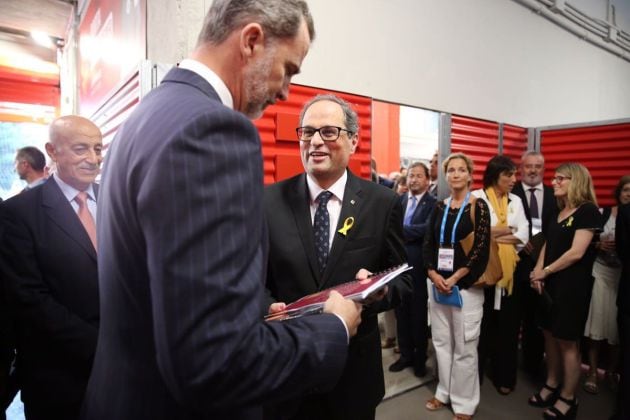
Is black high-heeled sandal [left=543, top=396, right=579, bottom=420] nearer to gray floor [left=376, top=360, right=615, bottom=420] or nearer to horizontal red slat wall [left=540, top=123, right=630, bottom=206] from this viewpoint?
gray floor [left=376, top=360, right=615, bottom=420]

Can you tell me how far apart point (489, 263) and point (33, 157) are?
468cm

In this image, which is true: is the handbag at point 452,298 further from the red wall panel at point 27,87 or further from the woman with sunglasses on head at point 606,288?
→ the red wall panel at point 27,87

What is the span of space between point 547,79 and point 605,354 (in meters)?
3.46

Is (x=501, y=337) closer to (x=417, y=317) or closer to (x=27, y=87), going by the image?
(x=417, y=317)

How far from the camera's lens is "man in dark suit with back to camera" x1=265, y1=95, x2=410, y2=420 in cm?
157

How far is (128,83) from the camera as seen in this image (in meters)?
2.37

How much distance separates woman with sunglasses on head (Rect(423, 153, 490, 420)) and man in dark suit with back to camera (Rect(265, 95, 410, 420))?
1.26 m

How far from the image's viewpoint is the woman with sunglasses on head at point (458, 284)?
2846 millimetres


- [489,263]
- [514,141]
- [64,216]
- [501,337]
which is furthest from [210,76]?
[514,141]

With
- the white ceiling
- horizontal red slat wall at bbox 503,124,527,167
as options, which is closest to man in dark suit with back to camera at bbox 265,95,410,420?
horizontal red slat wall at bbox 503,124,527,167

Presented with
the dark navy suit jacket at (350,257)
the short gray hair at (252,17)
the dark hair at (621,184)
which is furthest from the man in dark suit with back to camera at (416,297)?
the short gray hair at (252,17)

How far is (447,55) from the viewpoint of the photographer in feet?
12.5

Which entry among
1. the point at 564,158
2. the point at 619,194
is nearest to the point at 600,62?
the point at 564,158

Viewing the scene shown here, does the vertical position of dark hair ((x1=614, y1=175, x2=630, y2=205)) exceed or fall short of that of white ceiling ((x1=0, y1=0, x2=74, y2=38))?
it falls short
